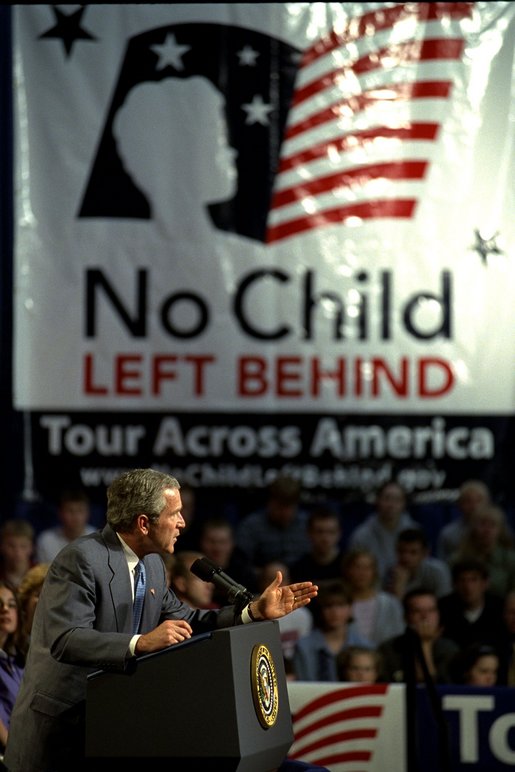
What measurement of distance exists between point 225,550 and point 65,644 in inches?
150

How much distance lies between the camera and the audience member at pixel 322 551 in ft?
22.4

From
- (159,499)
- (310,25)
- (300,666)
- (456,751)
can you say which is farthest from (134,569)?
(310,25)

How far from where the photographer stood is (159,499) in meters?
3.19

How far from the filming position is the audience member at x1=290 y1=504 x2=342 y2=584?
6812 millimetres

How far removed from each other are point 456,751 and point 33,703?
2150 mm

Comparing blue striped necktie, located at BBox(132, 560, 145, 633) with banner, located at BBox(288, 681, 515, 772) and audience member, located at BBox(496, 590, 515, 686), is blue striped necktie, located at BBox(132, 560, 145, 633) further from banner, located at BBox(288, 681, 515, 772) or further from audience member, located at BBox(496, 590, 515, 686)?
audience member, located at BBox(496, 590, 515, 686)

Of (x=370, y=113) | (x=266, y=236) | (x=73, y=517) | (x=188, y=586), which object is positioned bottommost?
(x=188, y=586)

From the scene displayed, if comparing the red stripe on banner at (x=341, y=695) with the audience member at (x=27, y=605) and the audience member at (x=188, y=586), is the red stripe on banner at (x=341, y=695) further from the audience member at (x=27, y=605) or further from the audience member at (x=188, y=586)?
the audience member at (x=27, y=605)

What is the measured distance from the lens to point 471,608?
6.64 m

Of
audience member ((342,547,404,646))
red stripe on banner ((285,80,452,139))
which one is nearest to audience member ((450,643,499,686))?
audience member ((342,547,404,646))

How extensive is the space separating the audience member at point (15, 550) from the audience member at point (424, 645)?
1925 millimetres

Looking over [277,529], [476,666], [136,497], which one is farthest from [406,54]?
[136,497]

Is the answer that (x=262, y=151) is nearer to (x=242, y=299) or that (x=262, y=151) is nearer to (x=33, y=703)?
(x=242, y=299)

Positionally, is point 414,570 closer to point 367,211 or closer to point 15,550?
point 367,211
